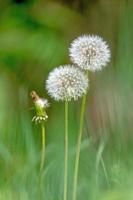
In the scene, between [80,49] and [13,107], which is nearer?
[80,49]

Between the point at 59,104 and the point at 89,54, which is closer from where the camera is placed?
the point at 89,54

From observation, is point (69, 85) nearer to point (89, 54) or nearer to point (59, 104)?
point (89, 54)

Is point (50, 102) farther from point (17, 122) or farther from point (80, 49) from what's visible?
point (80, 49)

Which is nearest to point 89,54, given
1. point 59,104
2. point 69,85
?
point 69,85

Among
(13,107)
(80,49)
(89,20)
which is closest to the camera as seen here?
(80,49)

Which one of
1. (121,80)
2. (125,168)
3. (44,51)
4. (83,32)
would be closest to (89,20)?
(83,32)

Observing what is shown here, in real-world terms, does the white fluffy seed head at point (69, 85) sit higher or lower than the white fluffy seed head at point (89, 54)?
lower
